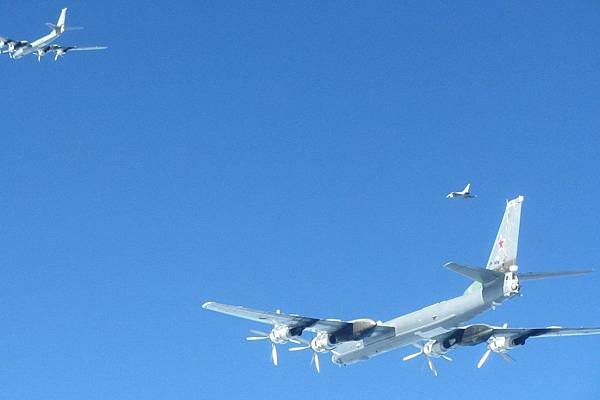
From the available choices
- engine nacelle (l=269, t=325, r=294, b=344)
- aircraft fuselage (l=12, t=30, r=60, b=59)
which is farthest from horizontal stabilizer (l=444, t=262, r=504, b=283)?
aircraft fuselage (l=12, t=30, r=60, b=59)

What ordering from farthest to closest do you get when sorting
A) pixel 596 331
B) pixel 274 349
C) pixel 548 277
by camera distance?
pixel 596 331
pixel 274 349
pixel 548 277

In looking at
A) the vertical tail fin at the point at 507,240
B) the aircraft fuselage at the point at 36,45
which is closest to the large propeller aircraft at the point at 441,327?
the vertical tail fin at the point at 507,240

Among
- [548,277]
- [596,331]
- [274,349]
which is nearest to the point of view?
[548,277]

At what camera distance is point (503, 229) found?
107 metres

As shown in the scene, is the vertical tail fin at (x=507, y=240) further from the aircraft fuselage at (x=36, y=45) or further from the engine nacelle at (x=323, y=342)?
the aircraft fuselage at (x=36, y=45)

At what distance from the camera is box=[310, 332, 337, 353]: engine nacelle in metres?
107

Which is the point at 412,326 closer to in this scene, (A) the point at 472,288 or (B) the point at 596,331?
(A) the point at 472,288

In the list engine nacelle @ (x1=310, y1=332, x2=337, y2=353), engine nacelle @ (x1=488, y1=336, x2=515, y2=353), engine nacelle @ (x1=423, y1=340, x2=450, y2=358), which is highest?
engine nacelle @ (x1=310, y1=332, x2=337, y2=353)

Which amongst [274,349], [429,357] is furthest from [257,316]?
[429,357]

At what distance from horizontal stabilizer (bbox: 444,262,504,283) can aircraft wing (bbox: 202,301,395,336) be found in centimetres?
1171

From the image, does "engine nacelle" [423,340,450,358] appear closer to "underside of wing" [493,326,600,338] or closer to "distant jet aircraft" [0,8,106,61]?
"underside of wing" [493,326,600,338]

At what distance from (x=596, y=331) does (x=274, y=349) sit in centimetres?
3236

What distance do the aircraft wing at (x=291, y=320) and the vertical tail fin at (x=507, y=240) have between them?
11716 mm

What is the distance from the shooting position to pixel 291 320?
10350 centimetres
